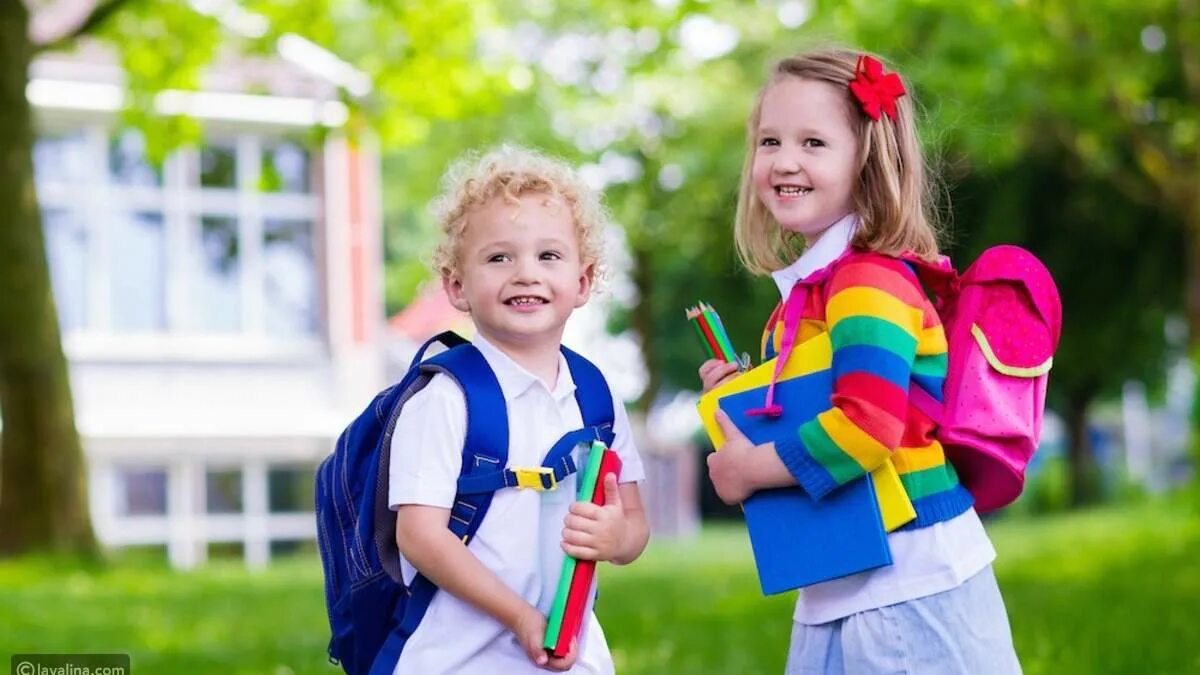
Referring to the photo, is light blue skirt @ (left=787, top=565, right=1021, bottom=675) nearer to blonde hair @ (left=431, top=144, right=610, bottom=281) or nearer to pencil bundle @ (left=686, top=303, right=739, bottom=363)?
pencil bundle @ (left=686, top=303, right=739, bottom=363)

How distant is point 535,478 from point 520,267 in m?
0.38

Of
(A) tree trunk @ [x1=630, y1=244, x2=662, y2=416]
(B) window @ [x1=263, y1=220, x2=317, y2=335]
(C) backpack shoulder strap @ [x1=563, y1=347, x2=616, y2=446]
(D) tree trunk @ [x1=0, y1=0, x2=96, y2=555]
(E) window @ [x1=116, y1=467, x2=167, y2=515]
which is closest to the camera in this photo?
(C) backpack shoulder strap @ [x1=563, y1=347, x2=616, y2=446]

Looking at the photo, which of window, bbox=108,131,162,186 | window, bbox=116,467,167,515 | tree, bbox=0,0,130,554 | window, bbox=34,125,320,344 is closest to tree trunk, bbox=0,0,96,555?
tree, bbox=0,0,130,554

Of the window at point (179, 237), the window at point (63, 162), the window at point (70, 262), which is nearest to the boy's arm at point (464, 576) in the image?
the window at point (179, 237)

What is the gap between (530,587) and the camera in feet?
9.62

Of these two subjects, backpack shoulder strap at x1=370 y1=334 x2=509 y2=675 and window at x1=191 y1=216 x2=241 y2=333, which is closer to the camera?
backpack shoulder strap at x1=370 y1=334 x2=509 y2=675

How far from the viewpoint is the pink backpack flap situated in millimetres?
3025

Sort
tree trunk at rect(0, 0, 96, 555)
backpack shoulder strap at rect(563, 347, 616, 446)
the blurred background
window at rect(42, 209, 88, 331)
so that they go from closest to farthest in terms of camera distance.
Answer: backpack shoulder strap at rect(563, 347, 616, 446)
the blurred background
tree trunk at rect(0, 0, 96, 555)
window at rect(42, 209, 88, 331)

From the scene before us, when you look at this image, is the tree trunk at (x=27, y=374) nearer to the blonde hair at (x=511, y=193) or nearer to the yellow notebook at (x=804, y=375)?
the blonde hair at (x=511, y=193)

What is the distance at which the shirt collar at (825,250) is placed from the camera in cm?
314

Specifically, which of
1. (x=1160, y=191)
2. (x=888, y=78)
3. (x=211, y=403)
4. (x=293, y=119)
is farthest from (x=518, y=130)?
(x=888, y=78)

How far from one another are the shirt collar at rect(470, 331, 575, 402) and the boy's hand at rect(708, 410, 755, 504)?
0.30 metres

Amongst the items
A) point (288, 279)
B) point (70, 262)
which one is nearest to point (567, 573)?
point (70, 262)

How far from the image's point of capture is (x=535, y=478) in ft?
9.57
